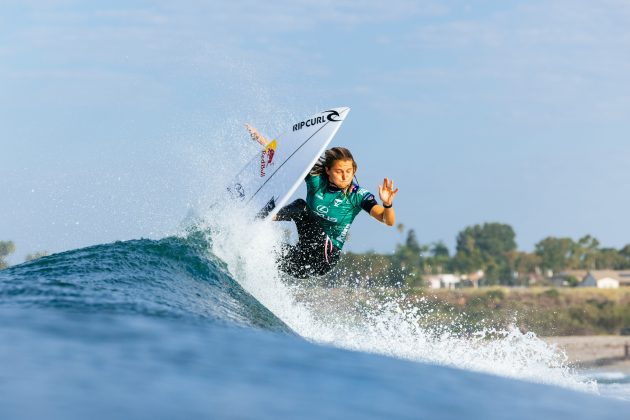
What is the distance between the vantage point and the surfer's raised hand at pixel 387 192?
8172 mm

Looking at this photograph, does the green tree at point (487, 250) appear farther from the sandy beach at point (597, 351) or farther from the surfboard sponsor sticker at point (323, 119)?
the surfboard sponsor sticker at point (323, 119)

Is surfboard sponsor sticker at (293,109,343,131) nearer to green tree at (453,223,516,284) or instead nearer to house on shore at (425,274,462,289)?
house on shore at (425,274,462,289)

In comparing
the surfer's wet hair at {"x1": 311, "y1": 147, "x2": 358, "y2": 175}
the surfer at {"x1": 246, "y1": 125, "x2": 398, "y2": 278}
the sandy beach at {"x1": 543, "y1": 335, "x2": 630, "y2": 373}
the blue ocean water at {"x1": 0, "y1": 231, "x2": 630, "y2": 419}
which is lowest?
the sandy beach at {"x1": 543, "y1": 335, "x2": 630, "y2": 373}

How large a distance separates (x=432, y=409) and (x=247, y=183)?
23.5 ft

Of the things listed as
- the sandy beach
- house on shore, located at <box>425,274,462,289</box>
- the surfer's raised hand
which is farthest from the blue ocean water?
house on shore, located at <box>425,274,462,289</box>

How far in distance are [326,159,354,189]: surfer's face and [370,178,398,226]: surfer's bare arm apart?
418mm

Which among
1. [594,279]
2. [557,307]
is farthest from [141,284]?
[594,279]

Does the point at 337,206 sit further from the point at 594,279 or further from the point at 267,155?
the point at 594,279

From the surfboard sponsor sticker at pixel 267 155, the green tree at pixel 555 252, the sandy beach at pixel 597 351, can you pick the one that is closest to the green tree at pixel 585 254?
the green tree at pixel 555 252

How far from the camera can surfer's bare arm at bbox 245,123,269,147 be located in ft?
34.7

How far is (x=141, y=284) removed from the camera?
7.16 meters

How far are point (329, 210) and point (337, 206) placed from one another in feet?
0.30

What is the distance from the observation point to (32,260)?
8.45m

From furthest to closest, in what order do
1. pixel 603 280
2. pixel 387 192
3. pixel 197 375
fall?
pixel 603 280 < pixel 387 192 < pixel 197 375
